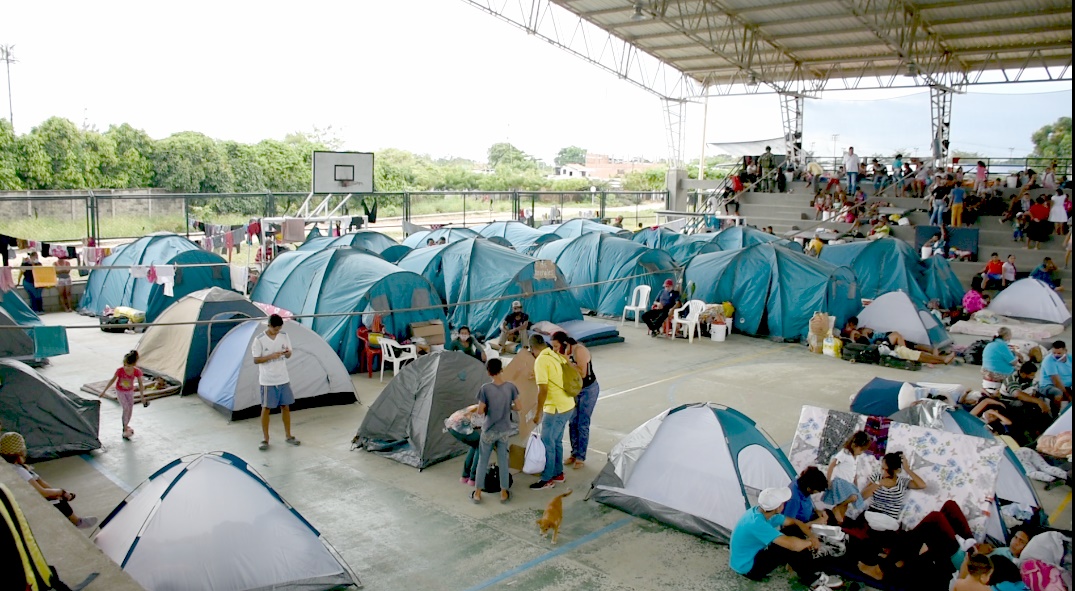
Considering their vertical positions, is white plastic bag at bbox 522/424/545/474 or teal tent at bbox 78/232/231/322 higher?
teal tent at bbox 78/232/231/322

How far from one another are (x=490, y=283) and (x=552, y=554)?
8661mm

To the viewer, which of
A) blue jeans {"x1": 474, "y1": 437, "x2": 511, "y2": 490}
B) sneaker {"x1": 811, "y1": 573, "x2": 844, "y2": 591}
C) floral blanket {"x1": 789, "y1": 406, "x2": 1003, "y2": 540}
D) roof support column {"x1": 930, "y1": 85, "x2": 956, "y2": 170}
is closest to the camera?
sneaker {"x1": 811, "y1": 573, "x2": 844, "y2": 591}

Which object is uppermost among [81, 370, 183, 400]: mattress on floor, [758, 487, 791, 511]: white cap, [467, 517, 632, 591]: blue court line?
[758, 487, 791, 511]: white cap

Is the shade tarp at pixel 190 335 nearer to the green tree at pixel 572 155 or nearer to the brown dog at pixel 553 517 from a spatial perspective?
the brown dog at pixel 553 517

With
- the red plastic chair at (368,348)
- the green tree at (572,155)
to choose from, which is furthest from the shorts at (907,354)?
the green tree at (572,155)

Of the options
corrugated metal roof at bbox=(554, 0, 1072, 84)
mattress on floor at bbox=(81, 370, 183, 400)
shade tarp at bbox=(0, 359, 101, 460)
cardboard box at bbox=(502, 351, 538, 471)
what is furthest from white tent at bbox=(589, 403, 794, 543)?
corrugated metal roof at bbox=(554, 0, 1072, 84)

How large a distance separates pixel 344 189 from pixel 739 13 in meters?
13.3

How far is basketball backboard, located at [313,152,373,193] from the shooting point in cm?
2128

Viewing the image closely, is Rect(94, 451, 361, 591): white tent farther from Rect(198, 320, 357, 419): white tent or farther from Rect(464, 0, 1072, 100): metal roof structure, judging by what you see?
Rect(464, 0, 1072, 100): metal roof structure

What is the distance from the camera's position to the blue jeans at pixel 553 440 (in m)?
7.74

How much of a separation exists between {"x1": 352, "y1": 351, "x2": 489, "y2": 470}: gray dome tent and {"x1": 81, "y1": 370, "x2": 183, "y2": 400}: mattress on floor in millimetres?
3396

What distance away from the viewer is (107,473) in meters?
8.11

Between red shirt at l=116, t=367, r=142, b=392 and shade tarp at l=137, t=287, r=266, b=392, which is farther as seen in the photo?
shade tarp at l=137, t=287, r=266, b=392

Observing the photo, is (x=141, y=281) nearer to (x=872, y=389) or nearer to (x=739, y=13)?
(x=872, y=389)
